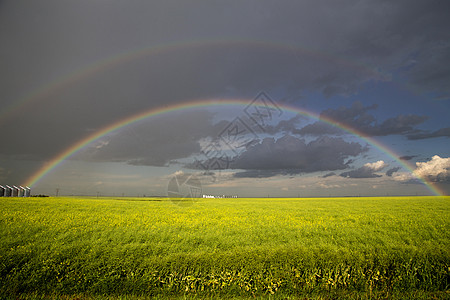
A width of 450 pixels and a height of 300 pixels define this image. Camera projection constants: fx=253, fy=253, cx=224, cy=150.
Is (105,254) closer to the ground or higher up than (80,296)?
higher up

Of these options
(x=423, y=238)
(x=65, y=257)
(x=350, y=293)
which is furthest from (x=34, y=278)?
→ (x=423, y=238)

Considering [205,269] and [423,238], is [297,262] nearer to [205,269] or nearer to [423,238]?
[205,269]

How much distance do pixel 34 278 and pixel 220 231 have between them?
791 cm

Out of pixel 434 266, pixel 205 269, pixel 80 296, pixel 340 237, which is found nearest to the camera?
pixel 80 296

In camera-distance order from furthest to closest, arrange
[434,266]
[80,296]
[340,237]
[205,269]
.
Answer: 1. [340,237]
2. [434,266]
3. [205,269]
4. [80,296]

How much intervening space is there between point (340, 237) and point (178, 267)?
30.2 ft

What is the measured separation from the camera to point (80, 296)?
7156 mm

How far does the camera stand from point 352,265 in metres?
8.30

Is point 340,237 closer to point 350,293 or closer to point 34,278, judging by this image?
point 350,293

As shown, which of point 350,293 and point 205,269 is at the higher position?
point 205,269

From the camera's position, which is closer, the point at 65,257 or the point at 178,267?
the point at 178,267

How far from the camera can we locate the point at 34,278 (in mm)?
7938

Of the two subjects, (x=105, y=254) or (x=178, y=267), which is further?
(x=105, y=254)

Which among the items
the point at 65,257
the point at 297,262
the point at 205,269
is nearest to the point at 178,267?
the point at 205,269
